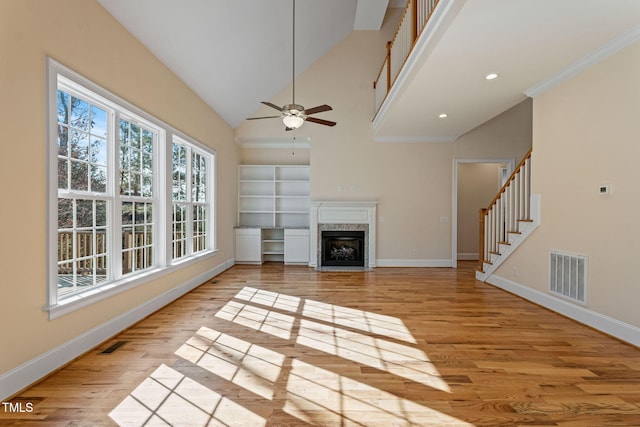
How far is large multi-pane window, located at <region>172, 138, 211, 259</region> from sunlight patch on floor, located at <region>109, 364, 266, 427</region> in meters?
2.68

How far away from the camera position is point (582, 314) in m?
3.47

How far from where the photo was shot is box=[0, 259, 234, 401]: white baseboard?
1.99 meters

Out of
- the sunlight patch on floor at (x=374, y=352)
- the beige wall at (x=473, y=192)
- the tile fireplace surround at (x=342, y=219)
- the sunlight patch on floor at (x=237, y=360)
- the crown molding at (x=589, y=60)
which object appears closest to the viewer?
the sunlight patch on floor at (x=237, y=360)

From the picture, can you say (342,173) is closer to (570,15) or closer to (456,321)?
(456,321)

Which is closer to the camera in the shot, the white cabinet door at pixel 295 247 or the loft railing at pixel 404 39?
the loft railing at pixel 404 39

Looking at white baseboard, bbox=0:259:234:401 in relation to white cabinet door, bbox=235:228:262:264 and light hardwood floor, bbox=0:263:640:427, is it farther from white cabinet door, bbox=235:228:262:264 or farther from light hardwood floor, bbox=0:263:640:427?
white cabinet door, bbox=235:228:262:264

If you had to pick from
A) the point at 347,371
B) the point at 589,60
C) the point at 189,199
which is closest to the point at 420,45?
the point at 589,60

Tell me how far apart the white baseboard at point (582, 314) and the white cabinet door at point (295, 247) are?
3.97 metres

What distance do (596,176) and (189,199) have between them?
5.37 m

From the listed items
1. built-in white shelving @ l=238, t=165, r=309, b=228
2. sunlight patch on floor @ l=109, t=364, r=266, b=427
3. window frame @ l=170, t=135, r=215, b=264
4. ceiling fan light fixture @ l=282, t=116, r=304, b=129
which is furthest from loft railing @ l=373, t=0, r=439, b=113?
sunlight patch on floor @ l=109, t=364, r=266, b=427

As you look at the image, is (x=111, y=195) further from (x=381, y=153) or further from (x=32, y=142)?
(x=381, y=153)

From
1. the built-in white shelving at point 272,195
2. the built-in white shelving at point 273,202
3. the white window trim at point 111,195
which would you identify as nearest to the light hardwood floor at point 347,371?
the white window trim at point 111,195

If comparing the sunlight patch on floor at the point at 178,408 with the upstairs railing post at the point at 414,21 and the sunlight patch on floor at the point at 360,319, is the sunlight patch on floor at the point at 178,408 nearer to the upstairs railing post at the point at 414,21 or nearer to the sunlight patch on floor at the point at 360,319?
the sunlight patch on floor at the point at 360,319

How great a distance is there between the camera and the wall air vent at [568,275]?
11.5ft
